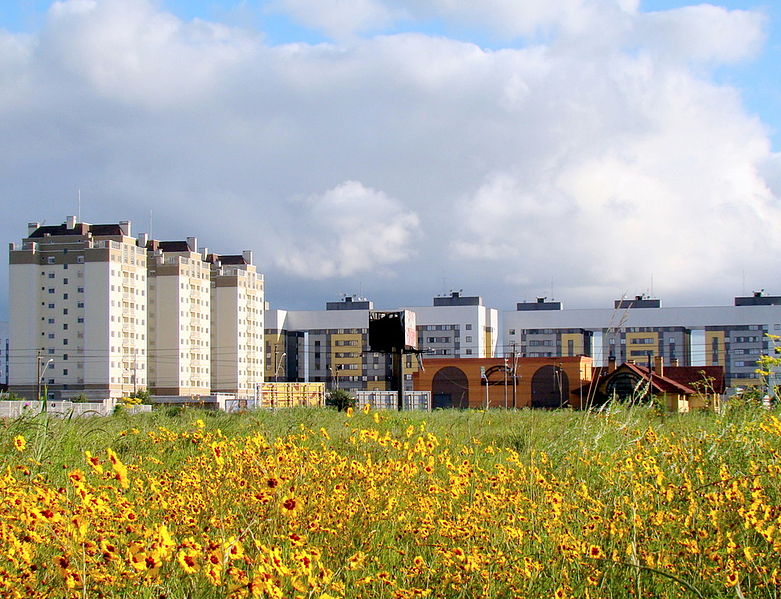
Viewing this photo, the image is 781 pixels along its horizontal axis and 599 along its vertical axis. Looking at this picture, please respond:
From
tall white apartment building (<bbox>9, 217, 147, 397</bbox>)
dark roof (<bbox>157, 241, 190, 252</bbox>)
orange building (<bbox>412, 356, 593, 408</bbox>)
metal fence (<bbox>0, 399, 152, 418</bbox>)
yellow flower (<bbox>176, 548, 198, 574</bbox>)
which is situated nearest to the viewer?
yellow flower (<bbox>176, 548, 198, 574</bbox>)

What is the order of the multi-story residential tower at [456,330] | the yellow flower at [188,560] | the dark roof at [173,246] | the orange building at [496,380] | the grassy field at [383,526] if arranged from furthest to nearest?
the multi-story residential tower at [456,330] → the dark roof at [173,246] → the orange building at [496,380] → the grassy field at [383,526] → the yellow flower at [188,560]

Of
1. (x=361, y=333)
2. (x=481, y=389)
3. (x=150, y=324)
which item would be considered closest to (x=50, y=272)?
(x=150, y=324)

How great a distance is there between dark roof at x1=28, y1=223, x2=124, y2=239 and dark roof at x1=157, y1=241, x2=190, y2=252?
9394 mm

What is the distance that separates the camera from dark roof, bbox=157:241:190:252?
384 feet

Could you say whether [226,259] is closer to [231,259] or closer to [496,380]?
[231,259]

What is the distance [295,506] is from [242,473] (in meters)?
2.17

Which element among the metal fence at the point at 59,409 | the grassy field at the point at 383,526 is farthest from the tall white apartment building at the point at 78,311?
the grassy field at the point at 383,526

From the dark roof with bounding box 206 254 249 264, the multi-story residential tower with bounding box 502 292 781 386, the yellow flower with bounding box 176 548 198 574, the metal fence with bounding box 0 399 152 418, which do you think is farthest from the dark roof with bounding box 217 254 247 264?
the yellow flower with bounding box 176 548 198 574

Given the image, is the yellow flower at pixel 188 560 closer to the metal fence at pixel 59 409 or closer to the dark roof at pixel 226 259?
the metal fence at pixel 59 409

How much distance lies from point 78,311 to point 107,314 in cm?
348

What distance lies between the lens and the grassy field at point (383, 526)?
3402 millimetres

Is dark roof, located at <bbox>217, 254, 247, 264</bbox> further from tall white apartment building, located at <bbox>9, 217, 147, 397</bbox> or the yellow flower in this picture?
the yellow flower

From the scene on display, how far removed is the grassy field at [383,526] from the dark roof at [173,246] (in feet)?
366

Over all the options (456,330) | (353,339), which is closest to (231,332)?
(353,339)
